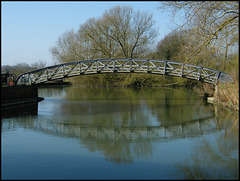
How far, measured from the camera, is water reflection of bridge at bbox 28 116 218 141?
10.6 metres

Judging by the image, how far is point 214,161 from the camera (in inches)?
301

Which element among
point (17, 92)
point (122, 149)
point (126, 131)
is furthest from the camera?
point (17, 92)

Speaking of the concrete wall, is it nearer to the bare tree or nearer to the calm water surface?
the calm water surface

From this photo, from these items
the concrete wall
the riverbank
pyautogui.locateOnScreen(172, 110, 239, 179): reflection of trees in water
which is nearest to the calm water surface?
pyautogui.locateOnScreen(172, 110, 239, 179): reflection of trees in water

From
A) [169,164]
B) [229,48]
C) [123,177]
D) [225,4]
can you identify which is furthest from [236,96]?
[123,177]

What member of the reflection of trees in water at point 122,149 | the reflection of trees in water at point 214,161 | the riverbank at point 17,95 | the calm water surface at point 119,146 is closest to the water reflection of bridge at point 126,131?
the calm water surface at point 119,146

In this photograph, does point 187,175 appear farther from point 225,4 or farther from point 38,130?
point 225,4

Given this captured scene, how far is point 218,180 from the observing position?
20.5 feet

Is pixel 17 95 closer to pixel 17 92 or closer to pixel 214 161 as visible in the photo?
pixel 17 92

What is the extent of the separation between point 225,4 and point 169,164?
384 inches

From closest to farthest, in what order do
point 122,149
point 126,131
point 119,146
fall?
1. point 122,149
2. point 119,146
3. point 126,131

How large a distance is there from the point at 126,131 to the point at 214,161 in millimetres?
4483

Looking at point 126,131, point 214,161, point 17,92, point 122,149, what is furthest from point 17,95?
point 214,161

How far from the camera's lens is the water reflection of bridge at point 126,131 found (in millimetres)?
10570
